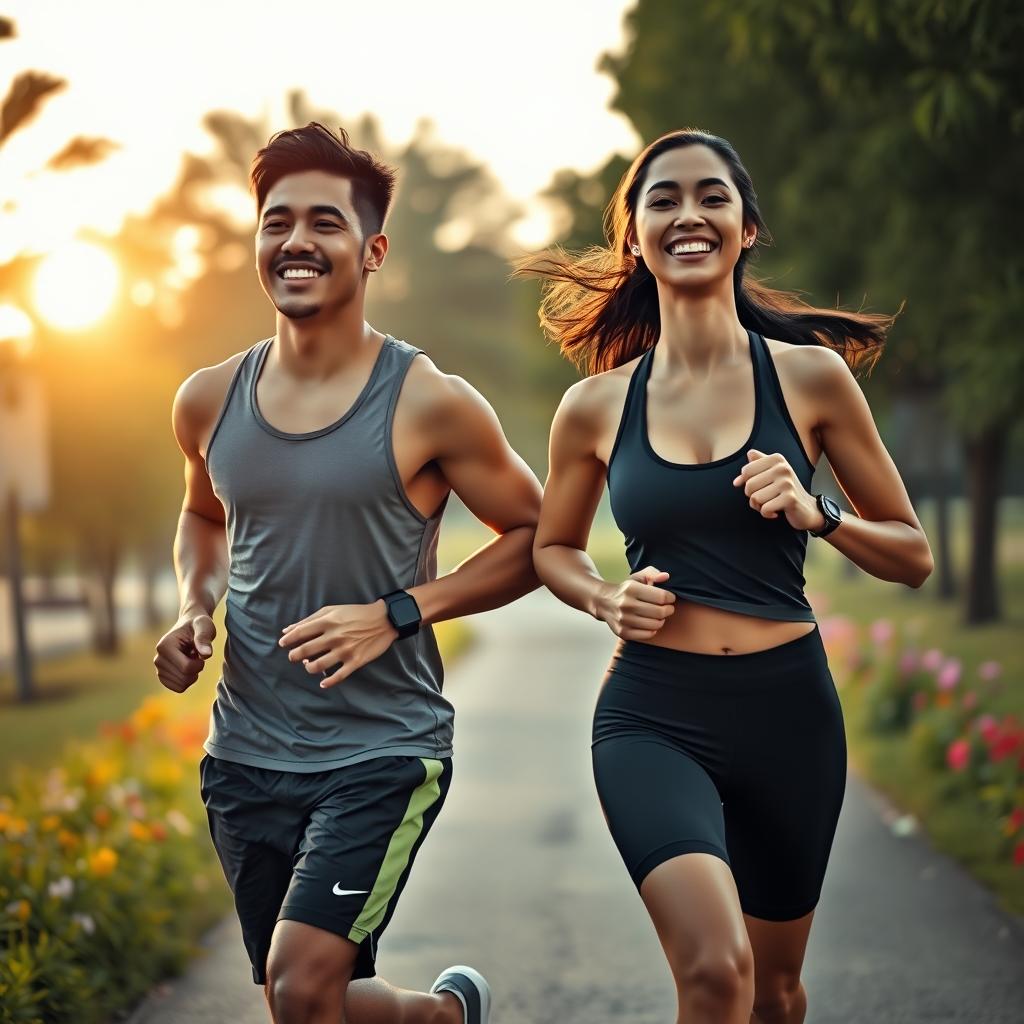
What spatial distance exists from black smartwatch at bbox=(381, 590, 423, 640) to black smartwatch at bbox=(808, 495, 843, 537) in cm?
90

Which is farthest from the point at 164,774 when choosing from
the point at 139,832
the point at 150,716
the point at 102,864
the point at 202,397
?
the point at 202,397

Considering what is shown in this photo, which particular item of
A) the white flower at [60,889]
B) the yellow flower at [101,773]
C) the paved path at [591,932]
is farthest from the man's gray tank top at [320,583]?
the yellow flower at [101,773]

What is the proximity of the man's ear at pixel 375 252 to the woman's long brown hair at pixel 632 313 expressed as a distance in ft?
1.83

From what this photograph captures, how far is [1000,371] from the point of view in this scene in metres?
8.42

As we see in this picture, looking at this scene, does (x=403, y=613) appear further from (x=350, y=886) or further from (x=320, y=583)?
(x=350, y=886)

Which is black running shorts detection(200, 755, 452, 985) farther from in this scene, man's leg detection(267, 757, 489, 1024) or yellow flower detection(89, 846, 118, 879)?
yellow flower detection(89, 846, 118, 879)

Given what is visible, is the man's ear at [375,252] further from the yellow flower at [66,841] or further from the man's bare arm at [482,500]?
the yellow flower at [66,841]

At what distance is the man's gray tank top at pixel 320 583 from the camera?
3707mm

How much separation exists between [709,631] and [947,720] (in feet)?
20.8

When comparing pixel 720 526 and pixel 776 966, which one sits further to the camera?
pixel 776 966

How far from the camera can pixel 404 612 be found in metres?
3.70

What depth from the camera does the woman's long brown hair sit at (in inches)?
167

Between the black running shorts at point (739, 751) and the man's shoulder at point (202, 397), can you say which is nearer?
Answer: the black running shorts at point (739, 751)

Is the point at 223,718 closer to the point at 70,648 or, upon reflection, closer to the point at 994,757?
the point at 994,757
